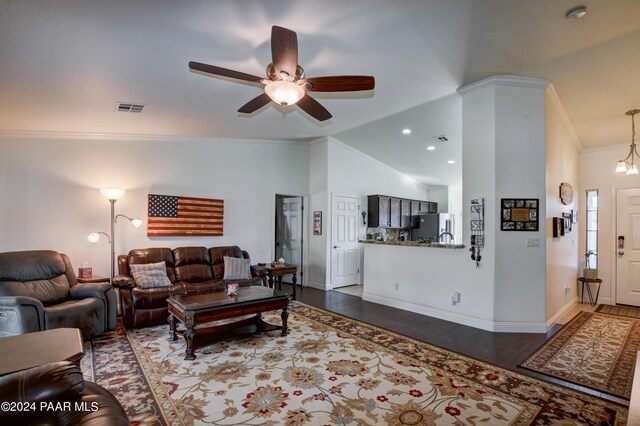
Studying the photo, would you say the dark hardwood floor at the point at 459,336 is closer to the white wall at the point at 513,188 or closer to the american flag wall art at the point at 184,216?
the white wall at the point at 513,188

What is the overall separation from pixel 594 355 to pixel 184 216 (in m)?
5.73

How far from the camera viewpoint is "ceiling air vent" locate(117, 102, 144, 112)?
3.67 m

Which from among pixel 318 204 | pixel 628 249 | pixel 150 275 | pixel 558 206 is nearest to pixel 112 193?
pixel 150 275

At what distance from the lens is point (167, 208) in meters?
5.28

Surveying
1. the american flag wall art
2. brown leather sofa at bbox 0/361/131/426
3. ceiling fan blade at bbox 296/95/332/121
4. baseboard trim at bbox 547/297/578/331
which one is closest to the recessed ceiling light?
ceiling fan blade at bbox 296/95/332/121

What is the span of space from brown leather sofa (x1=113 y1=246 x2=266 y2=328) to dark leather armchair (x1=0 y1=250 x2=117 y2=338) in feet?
0.81

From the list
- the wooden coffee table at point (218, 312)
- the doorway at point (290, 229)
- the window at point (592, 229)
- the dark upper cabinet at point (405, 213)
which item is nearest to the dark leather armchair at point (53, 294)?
the wooden coffee table at point (218, 312)

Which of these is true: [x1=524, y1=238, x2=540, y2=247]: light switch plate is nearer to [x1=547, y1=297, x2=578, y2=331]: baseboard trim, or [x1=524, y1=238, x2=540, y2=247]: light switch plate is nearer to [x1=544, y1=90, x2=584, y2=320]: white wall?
[x1=544, y1=90, x2=584, y2=320]: white wall

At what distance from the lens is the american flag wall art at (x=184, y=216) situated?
5.18 meters

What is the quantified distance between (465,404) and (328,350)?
137 cm

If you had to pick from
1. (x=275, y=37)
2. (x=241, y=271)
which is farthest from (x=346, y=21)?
(x=241, y=271)

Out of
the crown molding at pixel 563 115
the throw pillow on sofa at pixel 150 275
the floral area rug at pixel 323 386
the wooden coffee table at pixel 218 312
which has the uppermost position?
the crown molding at pixel 563 115

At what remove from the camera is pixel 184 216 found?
215 inches

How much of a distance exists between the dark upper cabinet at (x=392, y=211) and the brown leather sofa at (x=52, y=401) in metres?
6.19
